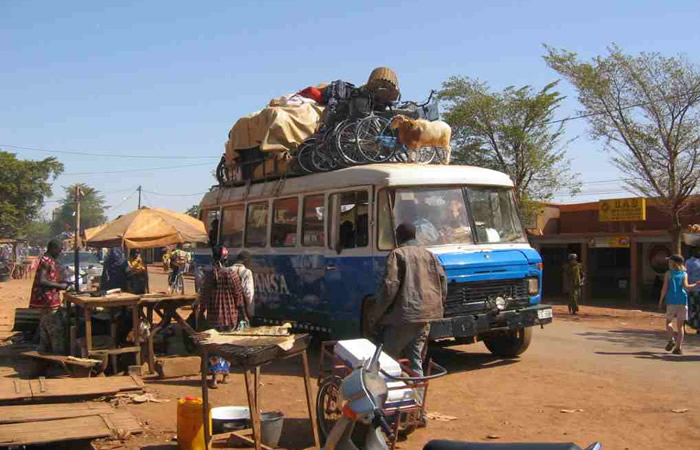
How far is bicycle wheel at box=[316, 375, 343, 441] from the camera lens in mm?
5738

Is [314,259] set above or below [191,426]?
above

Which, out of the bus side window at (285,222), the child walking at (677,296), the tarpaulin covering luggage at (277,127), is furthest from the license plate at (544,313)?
the tarpaulin covering luggage at (277,127)

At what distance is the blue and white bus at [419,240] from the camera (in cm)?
880

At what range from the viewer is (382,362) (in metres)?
→ 5.16

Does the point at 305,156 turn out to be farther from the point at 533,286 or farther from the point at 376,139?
the point at 533,286

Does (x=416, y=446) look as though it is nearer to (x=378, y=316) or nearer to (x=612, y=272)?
(x=378, y=316)

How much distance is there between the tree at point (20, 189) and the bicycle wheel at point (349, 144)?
46.5 m

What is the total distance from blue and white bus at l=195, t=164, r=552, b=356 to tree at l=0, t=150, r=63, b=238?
46385mm

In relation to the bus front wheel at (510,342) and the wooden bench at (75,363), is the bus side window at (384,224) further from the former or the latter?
the wooden bench at (75,363)

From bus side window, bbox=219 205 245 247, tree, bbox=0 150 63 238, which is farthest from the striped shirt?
tree, bbox=0 150 63 238

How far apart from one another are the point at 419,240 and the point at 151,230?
628 cm

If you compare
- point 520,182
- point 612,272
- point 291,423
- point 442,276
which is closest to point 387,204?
point 442,276

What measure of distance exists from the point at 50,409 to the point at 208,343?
7.21ft

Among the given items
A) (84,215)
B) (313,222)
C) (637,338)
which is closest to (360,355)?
(313,222)
